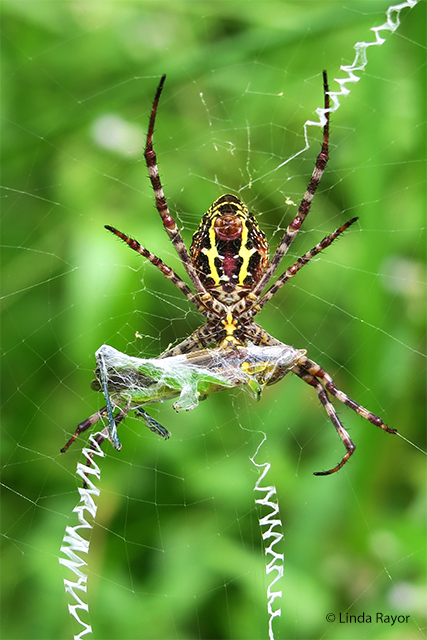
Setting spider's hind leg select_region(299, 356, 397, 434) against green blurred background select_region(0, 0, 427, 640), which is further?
spider's hind leg select_region(299, 356, 397, 434)

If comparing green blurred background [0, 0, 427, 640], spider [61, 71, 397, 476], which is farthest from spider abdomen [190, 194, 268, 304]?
green blurred background [0, 0, 427, 640]

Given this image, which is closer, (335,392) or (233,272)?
(233,272)

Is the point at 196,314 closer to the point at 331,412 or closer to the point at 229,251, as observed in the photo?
the point at 229,251

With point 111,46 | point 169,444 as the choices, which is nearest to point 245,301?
point 169,444

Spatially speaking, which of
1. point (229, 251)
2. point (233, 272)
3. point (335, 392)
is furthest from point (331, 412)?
point (229, 251)

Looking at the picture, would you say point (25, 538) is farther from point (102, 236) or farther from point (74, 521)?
point (102, 236)

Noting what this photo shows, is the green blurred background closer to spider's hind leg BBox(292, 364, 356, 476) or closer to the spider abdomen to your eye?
spider's hind leg BBox(292, 364, 356, 476)
